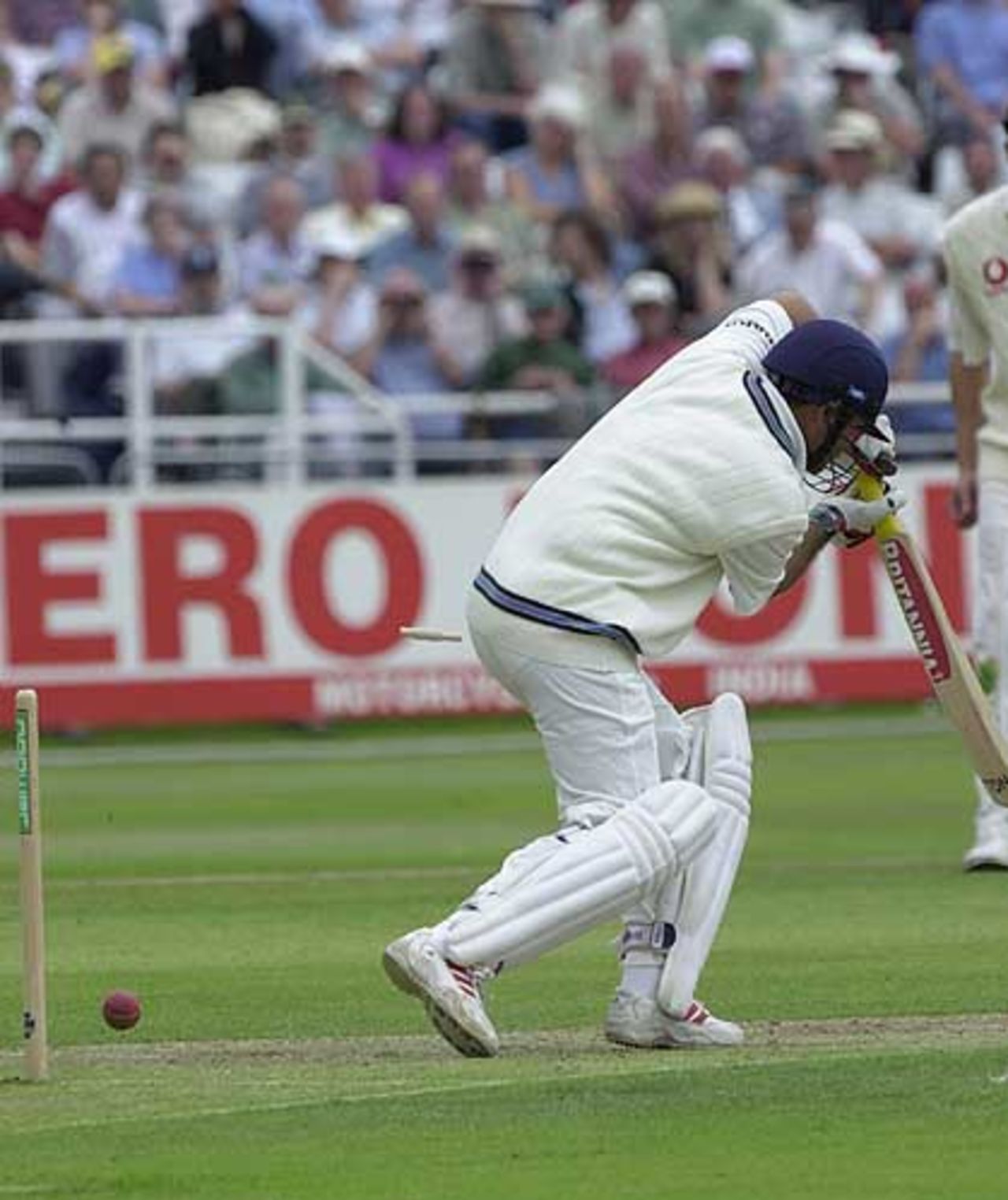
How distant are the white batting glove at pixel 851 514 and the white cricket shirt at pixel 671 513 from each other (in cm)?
15

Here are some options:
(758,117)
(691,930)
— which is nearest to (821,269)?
(758,117)

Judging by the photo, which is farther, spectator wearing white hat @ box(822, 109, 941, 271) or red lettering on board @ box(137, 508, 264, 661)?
spectator wearing white hat @ box(822, 109, 941, 271)

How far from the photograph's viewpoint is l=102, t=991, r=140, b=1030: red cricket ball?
348 inches

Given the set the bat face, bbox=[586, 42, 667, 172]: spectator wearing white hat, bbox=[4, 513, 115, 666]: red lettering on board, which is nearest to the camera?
the bat face

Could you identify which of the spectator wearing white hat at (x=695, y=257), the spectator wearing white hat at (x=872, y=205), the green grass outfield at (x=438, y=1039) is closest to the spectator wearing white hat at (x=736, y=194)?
the spectator wearing white hat at (x=872, y=205)

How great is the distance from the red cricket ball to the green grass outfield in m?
0.05

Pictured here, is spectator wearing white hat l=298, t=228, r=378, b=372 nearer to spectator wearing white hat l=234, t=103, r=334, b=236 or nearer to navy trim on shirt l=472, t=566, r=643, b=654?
spectator wearing white hat l=234, t=103, r=334, b=236

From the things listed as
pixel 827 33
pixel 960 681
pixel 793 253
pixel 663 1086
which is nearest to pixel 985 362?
pixel 960 681

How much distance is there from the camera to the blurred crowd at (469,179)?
2055 cm

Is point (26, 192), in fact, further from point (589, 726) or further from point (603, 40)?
point (589, 726)

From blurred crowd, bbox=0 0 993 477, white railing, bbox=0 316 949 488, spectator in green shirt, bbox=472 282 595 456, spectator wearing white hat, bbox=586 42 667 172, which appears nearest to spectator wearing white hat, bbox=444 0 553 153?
blurred crowd, bbox=0 0 993 477

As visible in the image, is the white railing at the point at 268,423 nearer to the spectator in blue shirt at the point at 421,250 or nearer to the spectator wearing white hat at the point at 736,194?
the spectator in blue shirt at the point at 421,250

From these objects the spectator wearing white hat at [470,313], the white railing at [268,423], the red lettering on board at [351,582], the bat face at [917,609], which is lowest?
the red lettering on board at [351,582]

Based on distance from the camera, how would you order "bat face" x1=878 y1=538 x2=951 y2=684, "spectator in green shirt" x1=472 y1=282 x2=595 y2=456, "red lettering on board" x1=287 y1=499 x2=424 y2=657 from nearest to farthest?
"bat face" x1=878 y1=538 x2=951 y2=684 < "red lettering on board" x1=287 y1=499 x2=424 y2=657 < "spectator in green shirt" x1=472 y1=282 x2=595 y2=456
